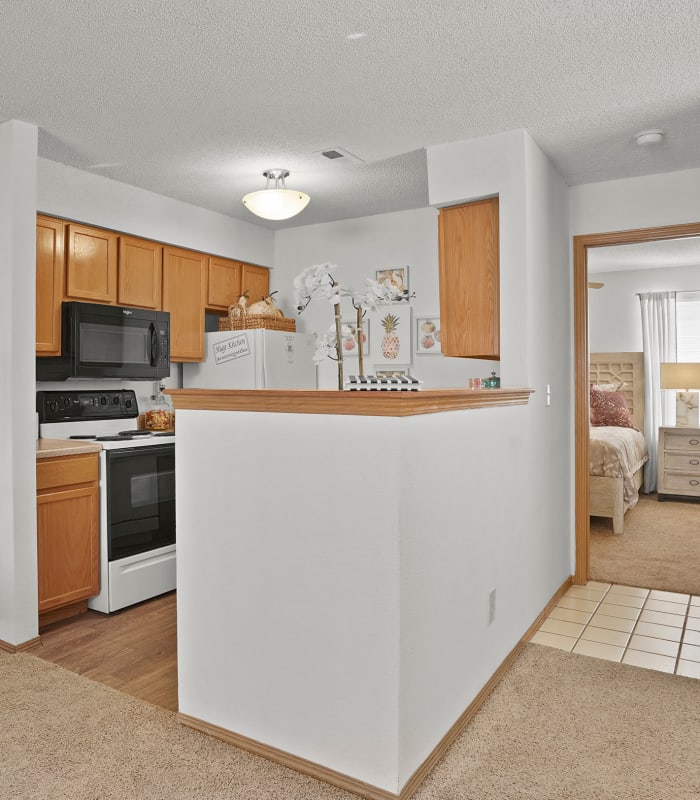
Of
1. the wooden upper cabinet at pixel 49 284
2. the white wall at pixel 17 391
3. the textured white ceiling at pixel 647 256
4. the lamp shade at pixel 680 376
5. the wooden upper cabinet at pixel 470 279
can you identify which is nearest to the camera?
the white wall at pixel 17 391

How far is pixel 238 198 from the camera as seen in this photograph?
417cm

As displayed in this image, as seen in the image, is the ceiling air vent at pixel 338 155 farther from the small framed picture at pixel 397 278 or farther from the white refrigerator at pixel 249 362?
the white refrigerator at pixel 249 362

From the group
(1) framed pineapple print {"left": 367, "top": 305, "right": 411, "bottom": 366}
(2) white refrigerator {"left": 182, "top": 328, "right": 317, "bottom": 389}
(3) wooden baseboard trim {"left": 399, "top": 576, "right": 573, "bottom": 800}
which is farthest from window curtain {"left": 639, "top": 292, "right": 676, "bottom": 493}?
(3) wooden baseboard trim {"left": 399, "top": 576, "right": 573, "bottom": 800}

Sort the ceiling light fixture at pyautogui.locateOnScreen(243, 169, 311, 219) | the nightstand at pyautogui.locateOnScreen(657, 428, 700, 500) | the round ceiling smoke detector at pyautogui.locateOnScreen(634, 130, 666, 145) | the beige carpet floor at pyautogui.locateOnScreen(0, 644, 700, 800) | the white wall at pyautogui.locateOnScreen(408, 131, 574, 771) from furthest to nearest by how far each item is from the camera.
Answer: the nightstand at pyautogui.locateOnScreen(657, 428, 700, 500) → the ceiling light fixture at pyautogui.locateOnScreen(243, 169, 311, 219) → the round ceiling smoke detector at pyautogui.locateOnScreen(634, 130, 666, 145) → the white wall at pyautogui.locateOnScreen(408, 131, 574, 771) → the beige carpet floor at pyautogui.locateOnScreen(0, 644, 700, 800)

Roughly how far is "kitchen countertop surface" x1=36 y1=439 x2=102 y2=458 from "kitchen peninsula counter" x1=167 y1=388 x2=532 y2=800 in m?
1.19

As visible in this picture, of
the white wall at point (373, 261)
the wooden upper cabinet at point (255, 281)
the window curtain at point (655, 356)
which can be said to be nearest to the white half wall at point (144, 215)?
the wooden upper cabinet at point (255, 281)

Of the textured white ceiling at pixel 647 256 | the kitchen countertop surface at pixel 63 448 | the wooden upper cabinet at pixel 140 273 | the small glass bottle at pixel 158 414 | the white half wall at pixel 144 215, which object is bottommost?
the kitchen countertop surface at pixel 63 448

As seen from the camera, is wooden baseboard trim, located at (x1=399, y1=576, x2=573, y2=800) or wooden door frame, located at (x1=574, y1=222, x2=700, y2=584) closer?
wooden baseboard trim, located at (x1=399, y1=576, x2=573, y2=800)

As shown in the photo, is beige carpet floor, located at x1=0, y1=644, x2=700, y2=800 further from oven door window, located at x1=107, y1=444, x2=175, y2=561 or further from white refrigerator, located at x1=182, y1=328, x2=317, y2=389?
white refrigerator, located at x1=182, y1=328, x2=317, y2=389

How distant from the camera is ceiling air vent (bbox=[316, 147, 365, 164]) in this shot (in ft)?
10.7

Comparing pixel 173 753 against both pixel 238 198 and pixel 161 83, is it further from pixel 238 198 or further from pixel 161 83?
pixel 238 198

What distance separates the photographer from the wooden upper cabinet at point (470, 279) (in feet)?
10.4

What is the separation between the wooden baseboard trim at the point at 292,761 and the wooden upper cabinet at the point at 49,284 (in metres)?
2.14

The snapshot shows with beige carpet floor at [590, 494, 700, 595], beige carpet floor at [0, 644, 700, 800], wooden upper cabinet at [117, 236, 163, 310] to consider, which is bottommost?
beige carpet floor at [0, 644, 700, 800]
